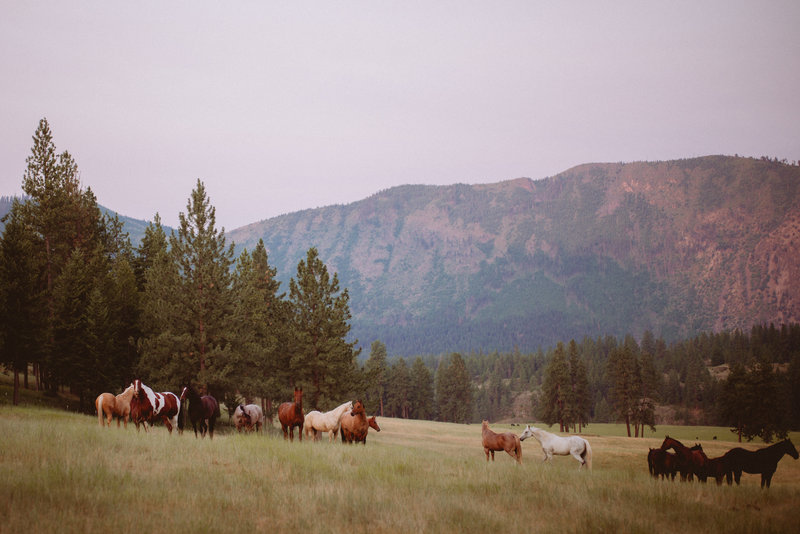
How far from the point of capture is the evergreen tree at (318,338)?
4184 centimetres

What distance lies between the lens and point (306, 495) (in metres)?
10.4

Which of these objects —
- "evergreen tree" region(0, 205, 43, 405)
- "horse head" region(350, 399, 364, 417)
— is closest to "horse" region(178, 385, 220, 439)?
"horse head" region(350, 399, 364, 417)

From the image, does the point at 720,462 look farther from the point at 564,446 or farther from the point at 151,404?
the point at 151,404

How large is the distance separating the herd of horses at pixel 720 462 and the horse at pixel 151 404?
1829cm

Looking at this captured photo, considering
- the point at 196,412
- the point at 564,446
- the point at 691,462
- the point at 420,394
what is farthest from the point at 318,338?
the point at 420,394

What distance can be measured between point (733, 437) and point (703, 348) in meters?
112

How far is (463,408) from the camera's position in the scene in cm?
11706

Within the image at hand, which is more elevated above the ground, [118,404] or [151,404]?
[151,404]

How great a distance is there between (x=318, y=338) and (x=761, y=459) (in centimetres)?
3257

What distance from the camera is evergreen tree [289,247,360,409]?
41.8m

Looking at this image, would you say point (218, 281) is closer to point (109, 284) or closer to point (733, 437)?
point (109, 284)

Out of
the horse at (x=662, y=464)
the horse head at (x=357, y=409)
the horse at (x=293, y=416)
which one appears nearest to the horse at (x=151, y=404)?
the horse at (x=293, y=416)

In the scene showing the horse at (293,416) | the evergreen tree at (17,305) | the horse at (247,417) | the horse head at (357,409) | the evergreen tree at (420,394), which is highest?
the evergreen tree at (17,305)

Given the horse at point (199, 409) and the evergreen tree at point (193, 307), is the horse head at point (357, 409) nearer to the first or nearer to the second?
the horse at point (199, 409)
